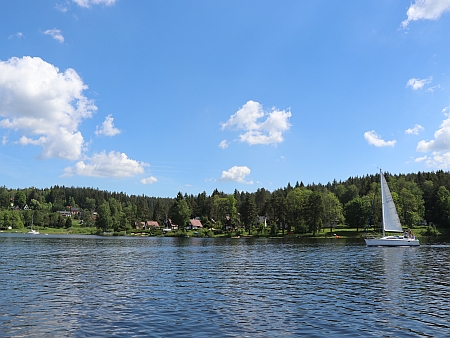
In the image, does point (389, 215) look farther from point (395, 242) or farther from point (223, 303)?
point (223, 303)

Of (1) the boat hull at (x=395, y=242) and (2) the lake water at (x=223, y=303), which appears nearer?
(2) the lake water at (x=223, y=303)

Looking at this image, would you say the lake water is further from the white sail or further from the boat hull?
the white sail

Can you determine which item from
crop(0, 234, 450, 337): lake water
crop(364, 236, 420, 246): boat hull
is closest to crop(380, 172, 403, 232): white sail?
crop(364, 236, 420, 246): boat hull

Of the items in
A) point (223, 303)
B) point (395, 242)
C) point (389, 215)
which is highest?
point (389, 215)

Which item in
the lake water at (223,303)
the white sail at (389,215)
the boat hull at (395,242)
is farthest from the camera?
the white sail at (389,215)

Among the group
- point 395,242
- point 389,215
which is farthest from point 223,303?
point 389,215

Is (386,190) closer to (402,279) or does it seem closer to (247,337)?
(402,279)

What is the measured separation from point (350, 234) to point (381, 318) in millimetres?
144330

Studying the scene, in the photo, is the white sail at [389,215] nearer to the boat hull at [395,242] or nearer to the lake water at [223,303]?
the boat hull at [395,242]

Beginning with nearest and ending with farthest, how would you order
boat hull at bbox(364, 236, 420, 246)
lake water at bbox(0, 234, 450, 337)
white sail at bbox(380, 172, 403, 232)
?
lake water at bbox(0, 234, 450, 337)
boat hull at bbox(364, 236, 420, 246)
white sail at bbox(380, 172, 403, 232)

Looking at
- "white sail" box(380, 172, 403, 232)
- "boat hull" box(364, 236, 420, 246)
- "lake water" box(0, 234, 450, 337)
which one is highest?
"white sail" box(380, 172, 403, 232)

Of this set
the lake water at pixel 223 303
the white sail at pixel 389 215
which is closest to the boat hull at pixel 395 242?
the white sail at pixel 389 215

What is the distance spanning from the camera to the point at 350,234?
159m

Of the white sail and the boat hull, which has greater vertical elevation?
the white sail
